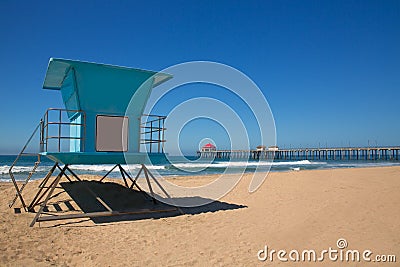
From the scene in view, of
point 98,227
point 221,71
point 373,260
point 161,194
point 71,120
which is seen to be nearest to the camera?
point 373,260

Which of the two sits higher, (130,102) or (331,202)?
(130,102)

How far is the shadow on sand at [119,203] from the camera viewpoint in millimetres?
8773

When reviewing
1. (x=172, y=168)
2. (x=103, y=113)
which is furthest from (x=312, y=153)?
(x=103, y=113)

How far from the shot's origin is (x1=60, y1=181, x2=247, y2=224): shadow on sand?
877 cm

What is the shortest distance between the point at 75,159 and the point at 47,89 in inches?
165

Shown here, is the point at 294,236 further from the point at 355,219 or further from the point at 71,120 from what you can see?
the point at 71,120

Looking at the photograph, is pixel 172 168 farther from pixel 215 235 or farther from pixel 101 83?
pixel 215 235

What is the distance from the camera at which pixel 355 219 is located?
7.03 metres

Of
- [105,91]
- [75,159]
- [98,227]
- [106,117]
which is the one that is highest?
[105,91]

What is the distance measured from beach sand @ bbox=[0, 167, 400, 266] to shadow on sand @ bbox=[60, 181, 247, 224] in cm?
49

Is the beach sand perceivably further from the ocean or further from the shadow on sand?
the ocean

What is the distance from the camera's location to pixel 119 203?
10477 mm

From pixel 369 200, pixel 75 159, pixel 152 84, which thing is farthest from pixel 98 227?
pixel 369 200

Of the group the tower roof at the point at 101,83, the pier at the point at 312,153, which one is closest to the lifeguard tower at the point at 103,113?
the tower roof at the point at 101,83
